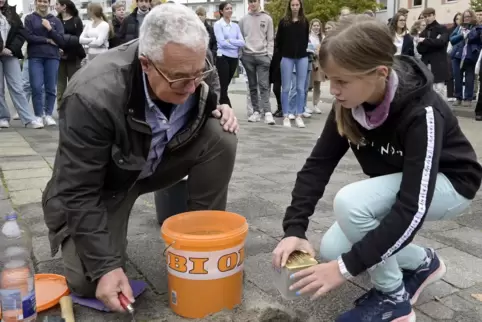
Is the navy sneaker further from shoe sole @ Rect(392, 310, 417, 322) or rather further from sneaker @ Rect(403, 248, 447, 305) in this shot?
sneaker @ Rect(403, 248, 447, 305)

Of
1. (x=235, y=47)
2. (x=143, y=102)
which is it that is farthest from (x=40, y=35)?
(x=143, y=102)

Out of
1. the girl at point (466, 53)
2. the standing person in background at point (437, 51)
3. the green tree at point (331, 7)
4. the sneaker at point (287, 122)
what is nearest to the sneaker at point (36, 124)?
the sneaker at point (287, 122)

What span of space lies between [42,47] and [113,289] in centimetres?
607

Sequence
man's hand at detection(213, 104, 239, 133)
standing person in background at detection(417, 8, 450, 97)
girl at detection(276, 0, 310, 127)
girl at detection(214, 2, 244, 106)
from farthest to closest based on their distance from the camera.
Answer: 1. standing person in background at detection(417, 8, 450, 97)
2. girl at detection(214, 2, 244, 106)
3. girl at detection(276, 0, 310, 127)
4. man's hand at detection(213, 104, 239, 133)

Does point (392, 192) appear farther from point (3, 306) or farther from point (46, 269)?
point (46, 269)

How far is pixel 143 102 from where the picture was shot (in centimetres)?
208

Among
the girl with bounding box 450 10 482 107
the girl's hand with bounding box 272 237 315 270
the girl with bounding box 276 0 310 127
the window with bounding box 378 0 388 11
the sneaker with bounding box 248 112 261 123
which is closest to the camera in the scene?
the girl's hand with bounding box 272 237 315 270

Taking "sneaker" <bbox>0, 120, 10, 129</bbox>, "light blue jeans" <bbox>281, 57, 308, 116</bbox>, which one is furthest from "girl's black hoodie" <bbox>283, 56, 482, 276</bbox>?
"sneaker" <bbox>0, 120, 10, 129</bbox>

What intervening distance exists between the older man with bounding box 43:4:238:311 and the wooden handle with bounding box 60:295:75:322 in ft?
0.26

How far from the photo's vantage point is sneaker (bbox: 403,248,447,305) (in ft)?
7.22

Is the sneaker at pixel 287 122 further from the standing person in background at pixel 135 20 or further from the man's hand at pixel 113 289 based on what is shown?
the man's hand at pixel 113 289

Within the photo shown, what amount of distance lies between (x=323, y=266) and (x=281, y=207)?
1.83m

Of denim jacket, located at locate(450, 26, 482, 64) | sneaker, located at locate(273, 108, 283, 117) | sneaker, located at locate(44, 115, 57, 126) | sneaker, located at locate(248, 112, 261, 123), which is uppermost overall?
denim jacket, located at locate(450, 26, 482, 64)

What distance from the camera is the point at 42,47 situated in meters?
7.13
